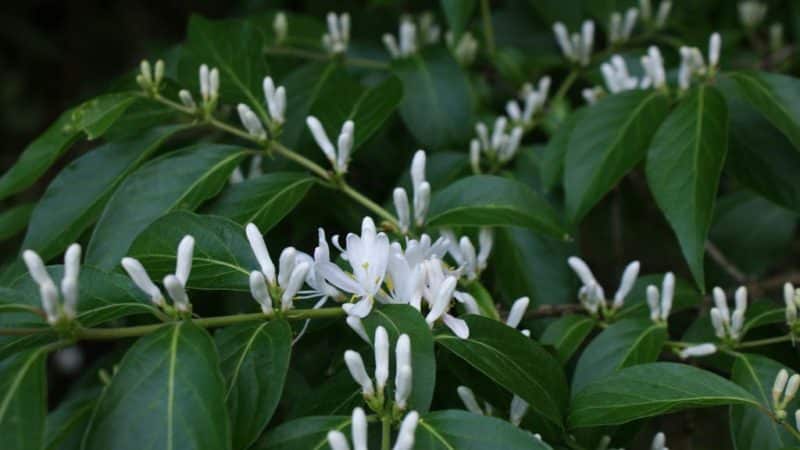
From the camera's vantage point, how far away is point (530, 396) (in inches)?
39.9

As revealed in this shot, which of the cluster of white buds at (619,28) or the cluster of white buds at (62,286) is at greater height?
the cluster of white buds at (62,286)

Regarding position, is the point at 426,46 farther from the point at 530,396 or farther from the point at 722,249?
the point at 530,396

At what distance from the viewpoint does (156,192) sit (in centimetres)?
131

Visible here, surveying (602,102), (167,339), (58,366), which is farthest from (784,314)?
(58,366)

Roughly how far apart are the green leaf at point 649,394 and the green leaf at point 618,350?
0.41 ft

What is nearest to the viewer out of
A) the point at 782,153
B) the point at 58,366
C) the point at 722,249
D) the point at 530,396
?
the point at 530,396

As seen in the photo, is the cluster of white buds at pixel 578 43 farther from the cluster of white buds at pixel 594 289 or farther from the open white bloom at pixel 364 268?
the open white bloom at pixel 364 268

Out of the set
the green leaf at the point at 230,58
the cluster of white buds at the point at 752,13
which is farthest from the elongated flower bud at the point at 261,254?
the cluster of white buds at the point at 752,13

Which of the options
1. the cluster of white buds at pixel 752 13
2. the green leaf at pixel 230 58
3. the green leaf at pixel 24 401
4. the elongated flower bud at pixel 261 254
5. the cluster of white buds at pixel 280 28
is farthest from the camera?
the cluster of white buds at pixel 752 13

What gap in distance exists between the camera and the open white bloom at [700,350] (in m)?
1.26

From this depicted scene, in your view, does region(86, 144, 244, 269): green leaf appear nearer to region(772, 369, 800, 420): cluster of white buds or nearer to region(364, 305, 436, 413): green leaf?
region(364, 305, 436, 413): green leaf

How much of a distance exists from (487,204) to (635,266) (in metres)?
0.24

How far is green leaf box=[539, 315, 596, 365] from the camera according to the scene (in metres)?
1.30

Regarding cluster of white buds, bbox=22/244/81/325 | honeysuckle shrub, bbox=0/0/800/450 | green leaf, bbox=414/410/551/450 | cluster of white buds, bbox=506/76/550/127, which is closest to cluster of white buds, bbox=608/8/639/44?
honeysuckle shrub, bbox=0/0/800/450
